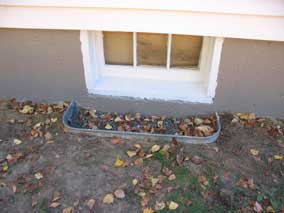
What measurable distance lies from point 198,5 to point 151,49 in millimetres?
691

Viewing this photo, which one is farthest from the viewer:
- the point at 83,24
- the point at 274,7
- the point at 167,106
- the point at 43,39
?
the point at 167,106

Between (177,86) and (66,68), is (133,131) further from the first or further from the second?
(66,68)

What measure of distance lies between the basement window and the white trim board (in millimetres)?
284

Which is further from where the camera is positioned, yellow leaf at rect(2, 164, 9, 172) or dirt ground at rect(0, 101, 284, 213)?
yellow leaf at rect(2, 164, 9, 172)

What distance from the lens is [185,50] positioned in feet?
9.04

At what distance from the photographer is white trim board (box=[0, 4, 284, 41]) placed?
226 centimetres

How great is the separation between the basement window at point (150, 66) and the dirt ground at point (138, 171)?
0.42 m

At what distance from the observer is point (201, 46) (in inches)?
106

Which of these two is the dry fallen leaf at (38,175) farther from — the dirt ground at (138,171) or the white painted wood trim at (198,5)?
the white painted wood trim at (198,5)

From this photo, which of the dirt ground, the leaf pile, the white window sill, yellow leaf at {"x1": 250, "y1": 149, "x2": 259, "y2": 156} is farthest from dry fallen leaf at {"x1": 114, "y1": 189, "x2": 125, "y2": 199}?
yellow leaf at {"x1": 250, "y1": 149, "x2": 259, "y2": 156}

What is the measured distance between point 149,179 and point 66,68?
119 cm

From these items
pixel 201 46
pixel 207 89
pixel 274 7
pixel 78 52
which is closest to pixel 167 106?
pixel 207 89

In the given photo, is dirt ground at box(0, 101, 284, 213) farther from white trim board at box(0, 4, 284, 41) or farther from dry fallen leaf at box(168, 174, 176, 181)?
white trim board at box(0, 4, 284, 41)

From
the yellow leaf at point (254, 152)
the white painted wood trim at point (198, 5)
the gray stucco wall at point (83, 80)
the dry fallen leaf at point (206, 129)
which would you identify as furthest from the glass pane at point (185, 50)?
the yellow leaf at point (254, 152)
